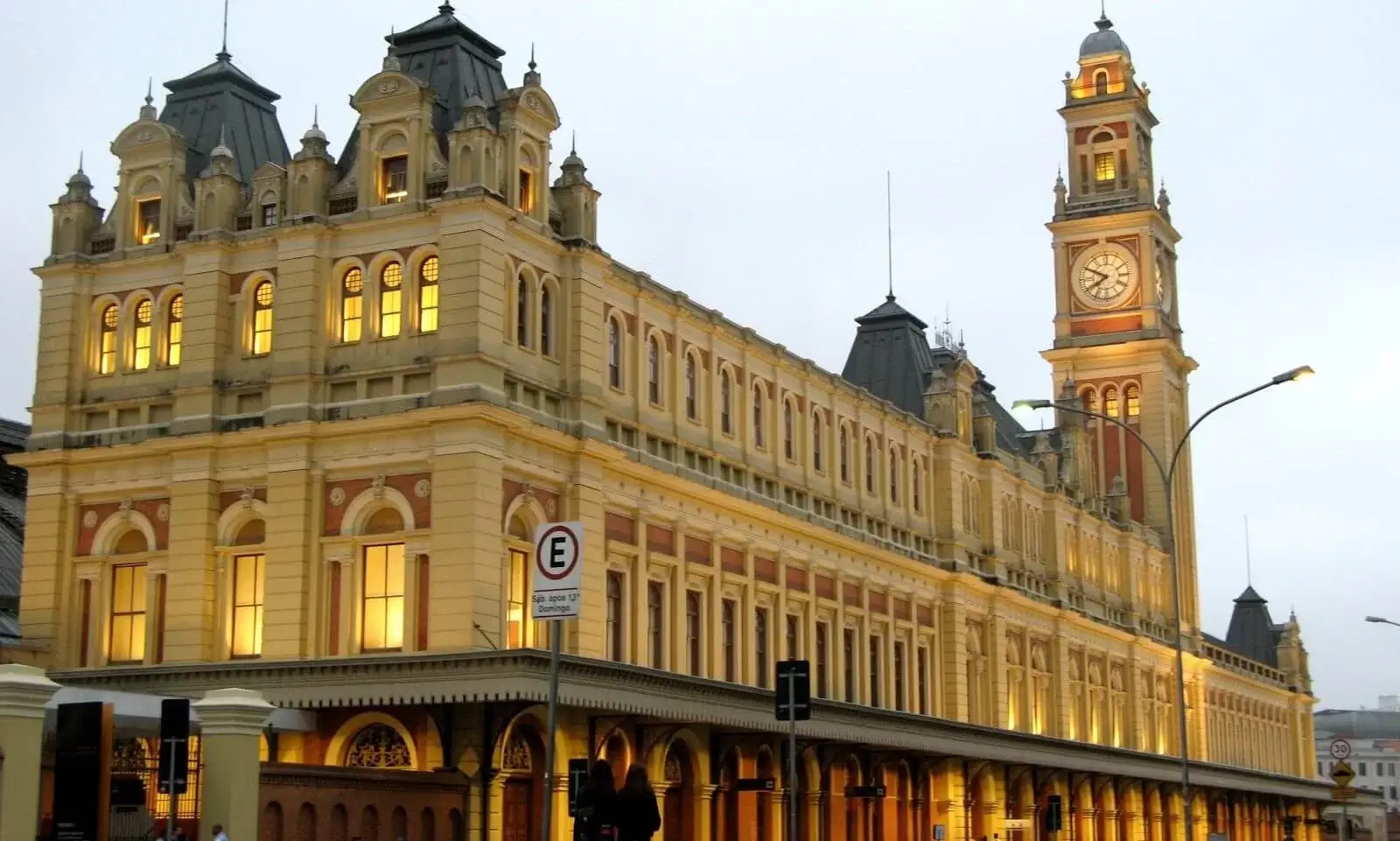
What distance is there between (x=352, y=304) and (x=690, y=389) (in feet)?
32.6

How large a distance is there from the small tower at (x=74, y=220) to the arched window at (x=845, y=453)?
21.5 meters

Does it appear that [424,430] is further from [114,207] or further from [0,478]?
[0,478]

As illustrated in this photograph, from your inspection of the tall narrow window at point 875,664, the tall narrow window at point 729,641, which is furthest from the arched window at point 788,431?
the tall narrow window at point 875,664

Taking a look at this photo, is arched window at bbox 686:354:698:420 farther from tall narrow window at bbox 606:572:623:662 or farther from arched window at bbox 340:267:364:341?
arched window at bbox 340:267:364:341

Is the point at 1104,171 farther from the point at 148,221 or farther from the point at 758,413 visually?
the point at 148,221

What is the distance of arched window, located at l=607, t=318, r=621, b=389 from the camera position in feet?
149

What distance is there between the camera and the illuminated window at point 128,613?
43500 mm

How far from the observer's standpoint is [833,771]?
52844 mm

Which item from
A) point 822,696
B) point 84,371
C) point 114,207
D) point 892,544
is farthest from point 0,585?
point 892,544

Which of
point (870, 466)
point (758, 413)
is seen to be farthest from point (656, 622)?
point (870, 466)

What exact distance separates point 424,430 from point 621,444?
6.04 m

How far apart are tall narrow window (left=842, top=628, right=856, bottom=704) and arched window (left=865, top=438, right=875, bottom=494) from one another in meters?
4.60

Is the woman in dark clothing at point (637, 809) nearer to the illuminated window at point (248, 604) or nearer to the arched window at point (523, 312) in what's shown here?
the arched window at point (523, 312)

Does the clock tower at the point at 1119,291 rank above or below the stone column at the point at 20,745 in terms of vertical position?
above
